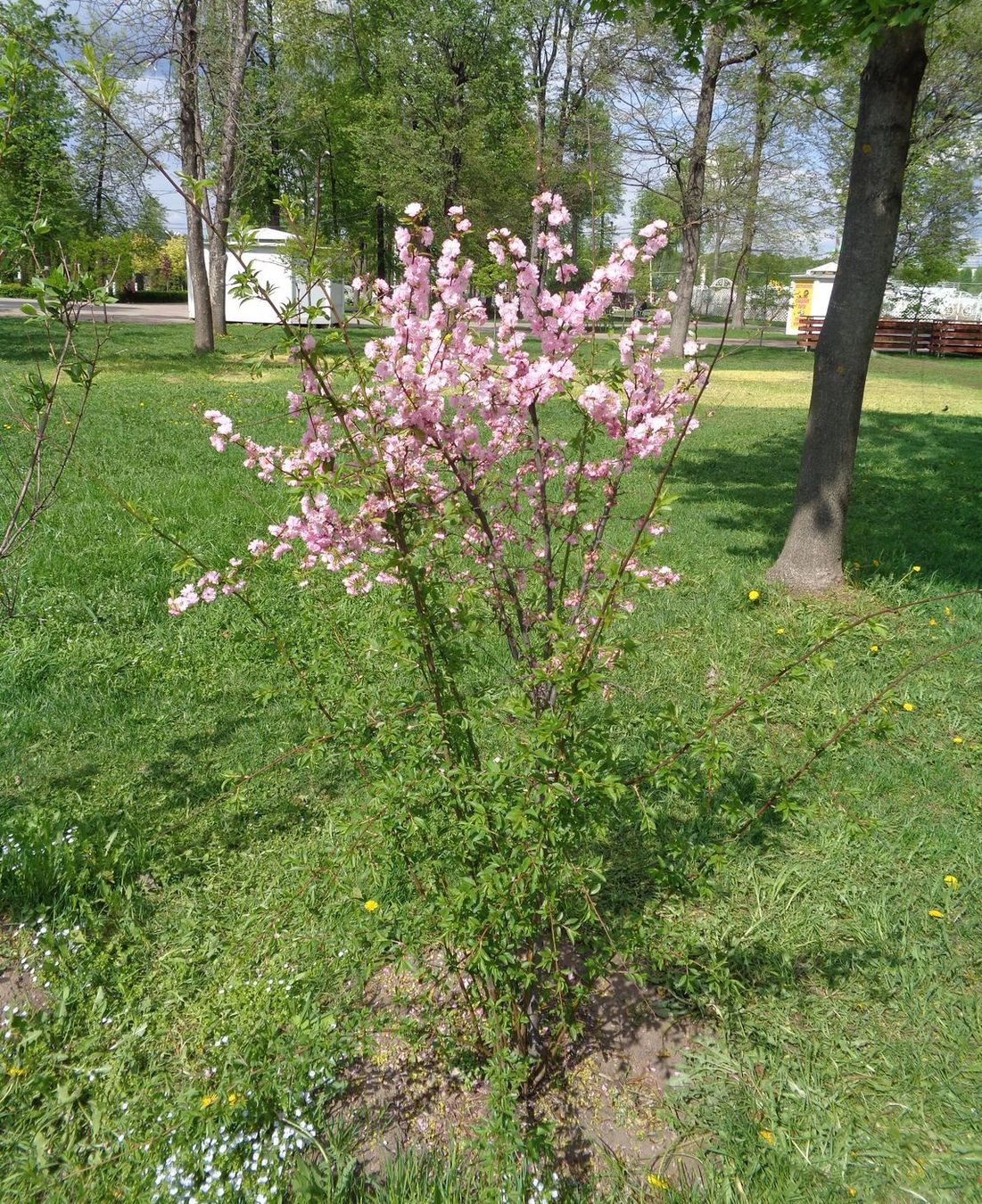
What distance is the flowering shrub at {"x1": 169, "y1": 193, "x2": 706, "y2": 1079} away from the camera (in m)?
1.87

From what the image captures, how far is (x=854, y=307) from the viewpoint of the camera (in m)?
4.86

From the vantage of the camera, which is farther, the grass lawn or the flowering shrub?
the grass lawn

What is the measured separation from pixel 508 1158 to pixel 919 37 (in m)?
5.40

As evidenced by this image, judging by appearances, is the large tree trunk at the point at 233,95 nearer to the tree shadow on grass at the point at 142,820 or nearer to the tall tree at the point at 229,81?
the tall tree at the point at 229,81

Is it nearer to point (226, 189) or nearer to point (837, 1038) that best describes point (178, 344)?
point (226, 189)

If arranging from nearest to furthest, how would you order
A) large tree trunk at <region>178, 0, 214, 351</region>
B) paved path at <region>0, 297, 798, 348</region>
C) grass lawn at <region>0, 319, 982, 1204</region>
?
grass lawn at <region>0, 319, 982, 1204</region> < large tree trunk at <region>178, 0, 214, 351</region> < paved path at <region>0, 297, 798, 348</region>

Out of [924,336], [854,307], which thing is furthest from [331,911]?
[924,336]

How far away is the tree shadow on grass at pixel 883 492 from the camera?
6211mm

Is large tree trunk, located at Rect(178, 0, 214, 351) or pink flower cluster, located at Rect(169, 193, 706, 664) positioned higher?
large tree trunk, located at Rect(178, 0, 214, 351)

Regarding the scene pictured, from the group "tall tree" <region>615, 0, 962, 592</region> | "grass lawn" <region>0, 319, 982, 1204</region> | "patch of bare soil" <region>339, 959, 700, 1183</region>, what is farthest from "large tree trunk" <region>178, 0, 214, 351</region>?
"patch of bare soil" <region>339, 959, 700, 1183</region>

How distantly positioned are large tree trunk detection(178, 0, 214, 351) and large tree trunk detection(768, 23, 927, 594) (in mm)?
9057

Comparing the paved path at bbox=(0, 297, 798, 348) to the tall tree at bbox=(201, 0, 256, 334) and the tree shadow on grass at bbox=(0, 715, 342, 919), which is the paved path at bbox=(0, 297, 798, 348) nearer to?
the tall tree at bbox=(201, 0, 256, 334)

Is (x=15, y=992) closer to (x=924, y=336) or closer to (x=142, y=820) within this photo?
(x=142, y=820)

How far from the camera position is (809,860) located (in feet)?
9.89
